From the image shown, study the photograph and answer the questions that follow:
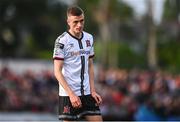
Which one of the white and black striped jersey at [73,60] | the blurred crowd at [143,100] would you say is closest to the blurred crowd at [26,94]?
the blurred crowd at [143,100]

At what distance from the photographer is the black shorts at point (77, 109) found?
9.45 m

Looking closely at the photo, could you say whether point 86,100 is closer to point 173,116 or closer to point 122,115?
point 173,116

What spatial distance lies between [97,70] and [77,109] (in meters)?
42.1

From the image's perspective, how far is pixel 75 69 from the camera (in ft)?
31.0

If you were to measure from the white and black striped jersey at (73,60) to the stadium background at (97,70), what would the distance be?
6.45 meters

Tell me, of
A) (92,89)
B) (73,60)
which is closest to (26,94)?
(92,89)

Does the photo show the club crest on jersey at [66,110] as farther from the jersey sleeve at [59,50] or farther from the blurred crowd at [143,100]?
the blurred crowd at [143,100]

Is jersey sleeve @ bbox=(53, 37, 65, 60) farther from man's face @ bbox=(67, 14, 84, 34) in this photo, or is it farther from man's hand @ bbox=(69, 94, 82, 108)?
man's hand @ bbox=(69, 94, 82, 108)

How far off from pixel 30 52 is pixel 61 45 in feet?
193

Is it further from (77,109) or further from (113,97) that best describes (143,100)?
(77,109)

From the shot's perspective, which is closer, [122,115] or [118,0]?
[122,115]

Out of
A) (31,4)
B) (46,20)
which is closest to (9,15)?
(31,4)

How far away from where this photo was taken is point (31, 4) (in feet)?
139

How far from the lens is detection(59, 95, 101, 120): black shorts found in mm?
9445
